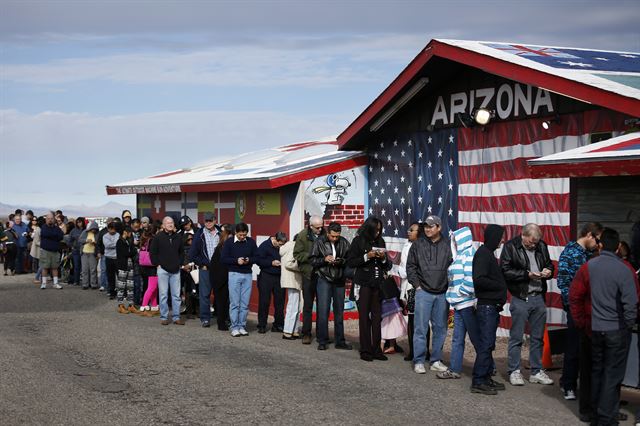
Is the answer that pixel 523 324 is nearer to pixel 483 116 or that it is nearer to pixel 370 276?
pixel 370 276

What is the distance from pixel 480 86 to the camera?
613 inches

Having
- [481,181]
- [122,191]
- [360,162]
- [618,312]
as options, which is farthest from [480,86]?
[122,191]

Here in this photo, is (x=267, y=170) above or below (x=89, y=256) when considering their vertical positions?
above

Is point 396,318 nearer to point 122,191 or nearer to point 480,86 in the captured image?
point 480,86

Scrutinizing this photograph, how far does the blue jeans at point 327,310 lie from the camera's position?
1381 cm

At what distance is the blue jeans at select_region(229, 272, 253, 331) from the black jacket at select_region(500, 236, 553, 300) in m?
5.40

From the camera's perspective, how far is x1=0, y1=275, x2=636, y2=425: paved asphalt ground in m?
9.14

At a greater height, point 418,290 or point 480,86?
point 480,86

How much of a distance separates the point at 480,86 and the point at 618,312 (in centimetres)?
738

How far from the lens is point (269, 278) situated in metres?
15.8

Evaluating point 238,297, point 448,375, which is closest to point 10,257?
point 238,297

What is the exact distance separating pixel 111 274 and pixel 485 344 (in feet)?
41.7

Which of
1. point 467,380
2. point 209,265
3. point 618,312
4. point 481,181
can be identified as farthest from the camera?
point 209,265

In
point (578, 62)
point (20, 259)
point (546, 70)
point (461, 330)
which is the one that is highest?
point (578, 62)
